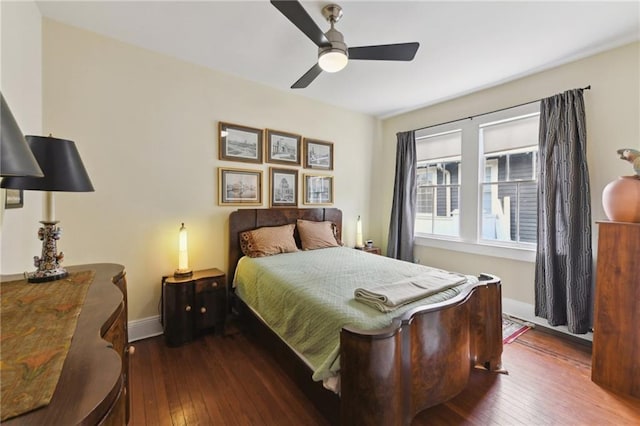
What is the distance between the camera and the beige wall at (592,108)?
240cm

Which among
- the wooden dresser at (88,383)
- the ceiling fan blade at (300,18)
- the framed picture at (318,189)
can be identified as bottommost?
the wooden dresser at (88,383)

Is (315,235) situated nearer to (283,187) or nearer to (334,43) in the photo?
(283,187)

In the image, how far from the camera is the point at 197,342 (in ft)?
8.56

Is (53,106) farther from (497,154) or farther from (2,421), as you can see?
(497,154)

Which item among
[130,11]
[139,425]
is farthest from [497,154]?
[139,425]

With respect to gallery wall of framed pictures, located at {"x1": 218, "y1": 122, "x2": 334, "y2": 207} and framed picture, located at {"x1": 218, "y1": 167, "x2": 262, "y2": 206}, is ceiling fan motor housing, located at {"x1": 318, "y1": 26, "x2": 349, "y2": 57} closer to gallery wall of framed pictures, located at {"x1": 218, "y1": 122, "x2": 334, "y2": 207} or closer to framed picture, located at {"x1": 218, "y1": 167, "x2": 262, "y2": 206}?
gallery wall of framed pictures, located at {"x1": 218, "y1": 122, "x2": 334, "y2": 207}

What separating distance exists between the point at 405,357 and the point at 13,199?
2.35 m

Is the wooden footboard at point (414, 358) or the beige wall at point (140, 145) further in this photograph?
the beige wall at point (140, 145)

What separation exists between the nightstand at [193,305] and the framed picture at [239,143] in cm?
134

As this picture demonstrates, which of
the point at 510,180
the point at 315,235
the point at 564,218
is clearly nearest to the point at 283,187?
the point at 315,235

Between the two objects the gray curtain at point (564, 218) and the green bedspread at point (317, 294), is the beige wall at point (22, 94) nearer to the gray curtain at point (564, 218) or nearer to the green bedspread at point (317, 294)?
the green bedspread at point (317, 294)

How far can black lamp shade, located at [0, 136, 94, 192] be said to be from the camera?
127 centimetres

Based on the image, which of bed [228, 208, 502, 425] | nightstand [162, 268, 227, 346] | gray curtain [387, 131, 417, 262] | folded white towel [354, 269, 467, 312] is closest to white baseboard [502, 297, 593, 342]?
bed [228, 208, 502, 425]

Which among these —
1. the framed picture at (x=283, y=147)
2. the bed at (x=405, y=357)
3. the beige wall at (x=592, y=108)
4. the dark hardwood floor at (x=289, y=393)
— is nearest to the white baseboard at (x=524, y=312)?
the beige wall at (x=592, y=108)
